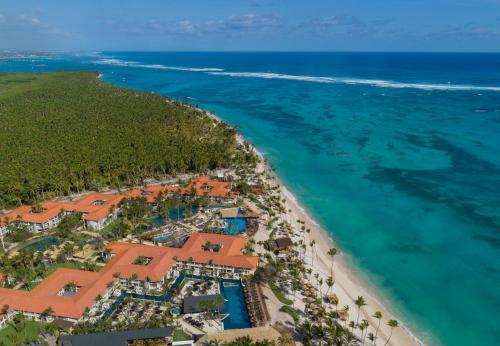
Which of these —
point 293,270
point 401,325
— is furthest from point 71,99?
point 401,325

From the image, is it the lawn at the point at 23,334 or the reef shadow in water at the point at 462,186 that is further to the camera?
the reef shadow in water at the point at 462,186

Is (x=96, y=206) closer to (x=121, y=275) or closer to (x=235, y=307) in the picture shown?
(x=121, y=275)

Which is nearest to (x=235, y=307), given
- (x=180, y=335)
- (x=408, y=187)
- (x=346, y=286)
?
(x=180, y=335)

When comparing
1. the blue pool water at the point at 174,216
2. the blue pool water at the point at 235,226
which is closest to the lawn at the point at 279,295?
the blue pool water at the point at 235,226

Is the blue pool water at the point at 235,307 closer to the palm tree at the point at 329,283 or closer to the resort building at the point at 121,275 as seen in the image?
the resort building at the point at 121,275

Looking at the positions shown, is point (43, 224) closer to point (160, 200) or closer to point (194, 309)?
point (160, 200)

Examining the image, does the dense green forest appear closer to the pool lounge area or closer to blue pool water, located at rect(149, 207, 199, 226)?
the pool lounge area

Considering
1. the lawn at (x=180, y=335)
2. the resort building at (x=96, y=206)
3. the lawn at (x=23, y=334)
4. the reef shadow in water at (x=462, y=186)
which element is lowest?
the lawn at (x=23, y=334)
